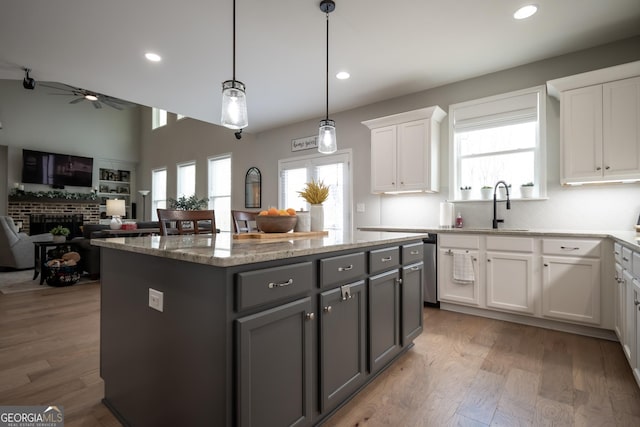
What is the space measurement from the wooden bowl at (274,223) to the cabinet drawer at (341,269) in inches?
22.2

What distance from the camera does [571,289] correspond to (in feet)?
8.97

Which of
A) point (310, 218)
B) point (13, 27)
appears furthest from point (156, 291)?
point (13, 27)

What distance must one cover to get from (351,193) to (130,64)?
323 cm

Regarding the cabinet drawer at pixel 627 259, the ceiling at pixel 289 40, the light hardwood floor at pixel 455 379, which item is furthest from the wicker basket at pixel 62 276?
the cabinet drawer at pixel 627 259

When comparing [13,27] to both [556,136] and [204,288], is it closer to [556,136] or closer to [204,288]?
[204,288]

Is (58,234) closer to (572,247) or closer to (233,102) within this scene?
(233,102)

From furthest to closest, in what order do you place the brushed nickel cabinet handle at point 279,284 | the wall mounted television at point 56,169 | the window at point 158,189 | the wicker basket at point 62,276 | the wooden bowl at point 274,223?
1. the window at point 158,189
2. the wall mounted television at point 56,169
3. the wicker basket at point 62,276
4. the wooden bowl at point 274,223
5. the brushed nickel cabinet handle at point 279,284

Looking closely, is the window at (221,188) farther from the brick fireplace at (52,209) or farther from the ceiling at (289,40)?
the brick fireplace at (52,209)

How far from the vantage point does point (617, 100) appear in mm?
2760

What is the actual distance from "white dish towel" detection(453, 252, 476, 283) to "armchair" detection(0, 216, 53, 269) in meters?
6.97

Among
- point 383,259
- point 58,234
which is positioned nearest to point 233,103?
point 383,259

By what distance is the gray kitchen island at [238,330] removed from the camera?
3.68 ft

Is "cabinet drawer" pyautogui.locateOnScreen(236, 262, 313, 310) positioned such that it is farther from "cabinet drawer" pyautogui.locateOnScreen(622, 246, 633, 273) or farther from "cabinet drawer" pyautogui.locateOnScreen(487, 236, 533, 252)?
"cabinet drawer" pyautogui.locateOnScreen(487, 236, 533, 252)

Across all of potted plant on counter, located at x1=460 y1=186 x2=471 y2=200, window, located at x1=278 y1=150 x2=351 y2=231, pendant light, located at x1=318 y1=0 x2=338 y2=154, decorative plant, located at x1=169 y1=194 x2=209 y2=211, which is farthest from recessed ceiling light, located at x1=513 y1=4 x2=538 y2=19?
decorative plant, located at x1=169 y1=194 x2=209 y2=211
